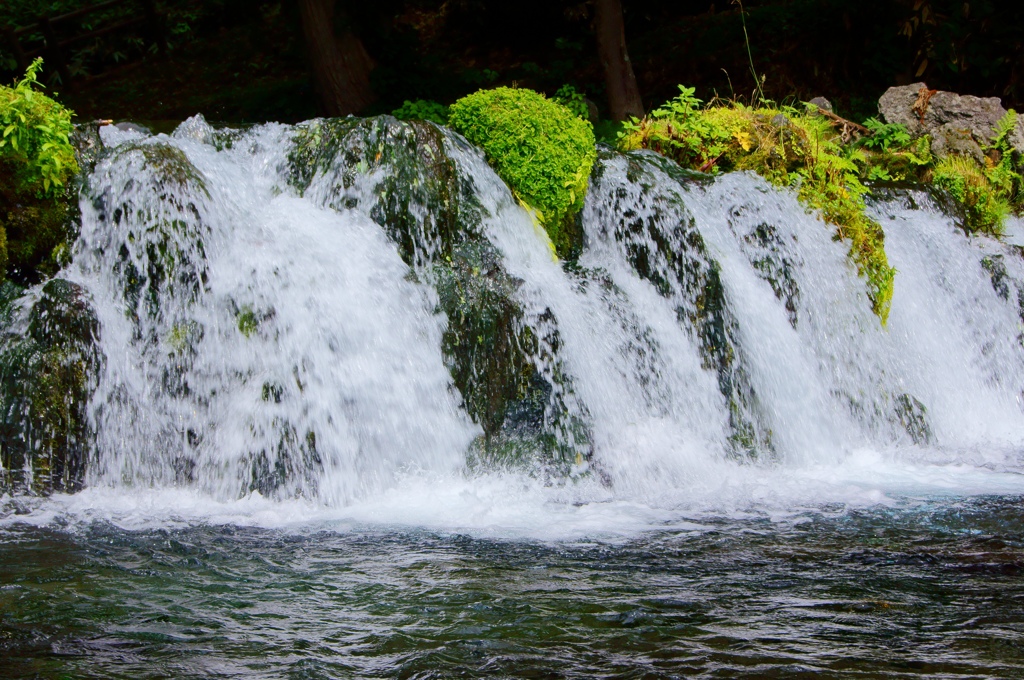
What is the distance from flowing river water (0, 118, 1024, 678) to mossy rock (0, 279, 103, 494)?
119mm

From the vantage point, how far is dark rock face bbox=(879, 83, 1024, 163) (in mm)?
10531

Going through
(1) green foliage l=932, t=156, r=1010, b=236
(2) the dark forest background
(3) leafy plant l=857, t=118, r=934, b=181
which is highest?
(2) the dark forest background

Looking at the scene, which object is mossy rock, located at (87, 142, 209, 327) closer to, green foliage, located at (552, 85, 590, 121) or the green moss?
the green moss

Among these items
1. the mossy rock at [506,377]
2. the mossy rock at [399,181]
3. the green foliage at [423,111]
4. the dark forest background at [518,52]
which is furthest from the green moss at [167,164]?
the dark forest background at [518,52]

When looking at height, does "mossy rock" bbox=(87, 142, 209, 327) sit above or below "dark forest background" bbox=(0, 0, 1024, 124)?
below

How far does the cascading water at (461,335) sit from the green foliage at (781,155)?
257 mm

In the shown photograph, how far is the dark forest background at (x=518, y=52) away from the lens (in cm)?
1395

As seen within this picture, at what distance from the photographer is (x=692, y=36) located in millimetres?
16781

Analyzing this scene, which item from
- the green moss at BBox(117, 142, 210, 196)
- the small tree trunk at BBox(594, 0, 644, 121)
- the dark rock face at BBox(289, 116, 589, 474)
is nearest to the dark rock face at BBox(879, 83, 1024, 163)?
the small tree trunk at BBox(594, 0, 644, 121)

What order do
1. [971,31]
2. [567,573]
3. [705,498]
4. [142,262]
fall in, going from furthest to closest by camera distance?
[971,31], [142,262], [705,498], [567,573]

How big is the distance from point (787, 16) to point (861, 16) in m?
1.34

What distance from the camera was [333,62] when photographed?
13773 millimetres

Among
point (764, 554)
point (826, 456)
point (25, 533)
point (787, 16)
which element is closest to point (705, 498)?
point (764, 554)

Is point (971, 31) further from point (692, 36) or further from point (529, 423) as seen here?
point (529, 423)
